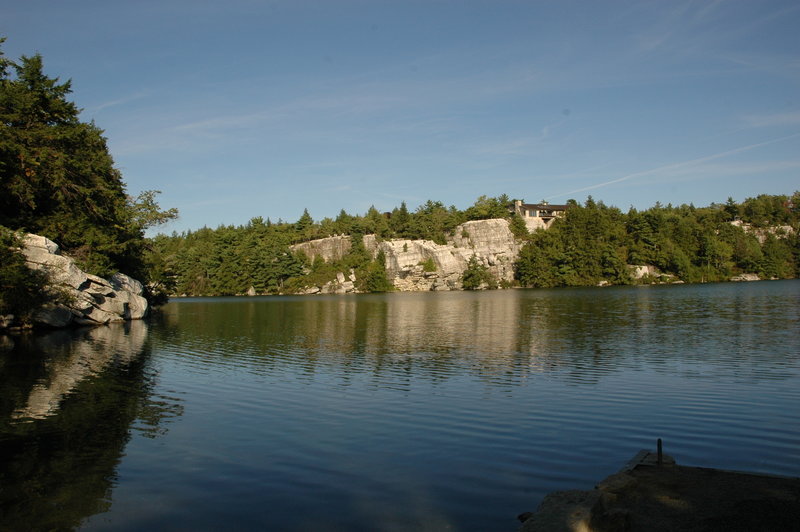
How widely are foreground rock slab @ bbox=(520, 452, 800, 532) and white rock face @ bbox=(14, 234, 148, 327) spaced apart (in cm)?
4266

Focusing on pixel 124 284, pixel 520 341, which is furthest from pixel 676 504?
pixel 124 284

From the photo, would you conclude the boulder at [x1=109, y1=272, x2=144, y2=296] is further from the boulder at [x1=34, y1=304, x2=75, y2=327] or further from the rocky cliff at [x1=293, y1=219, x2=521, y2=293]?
the rocky cliff at [x1=293, y1=219, x2=521, y2=293]

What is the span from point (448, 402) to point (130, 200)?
65295mm

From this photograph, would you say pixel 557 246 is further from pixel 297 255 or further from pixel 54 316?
pixel 54 316

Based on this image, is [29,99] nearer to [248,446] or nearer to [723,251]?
[248,446]

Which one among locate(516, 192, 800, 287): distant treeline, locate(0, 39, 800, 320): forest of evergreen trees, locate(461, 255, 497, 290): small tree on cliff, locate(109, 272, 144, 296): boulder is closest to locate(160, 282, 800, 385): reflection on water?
locate(109, 272, 144, 296): boulder

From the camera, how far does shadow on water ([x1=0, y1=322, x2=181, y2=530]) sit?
32.8 ft

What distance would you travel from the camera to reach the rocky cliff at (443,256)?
457ft

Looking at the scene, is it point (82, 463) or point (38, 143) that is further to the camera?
point (38, 143)

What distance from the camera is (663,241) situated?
140500 mm

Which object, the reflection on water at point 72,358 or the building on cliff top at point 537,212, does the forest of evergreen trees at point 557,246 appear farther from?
the reflection on water at point 72,358

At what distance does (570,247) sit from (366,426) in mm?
134486

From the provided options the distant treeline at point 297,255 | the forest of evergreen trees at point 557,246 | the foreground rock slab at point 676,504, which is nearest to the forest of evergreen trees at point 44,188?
the foreground rock slab at point 676,504

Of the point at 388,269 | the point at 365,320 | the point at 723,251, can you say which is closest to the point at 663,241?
the point at 723,251
